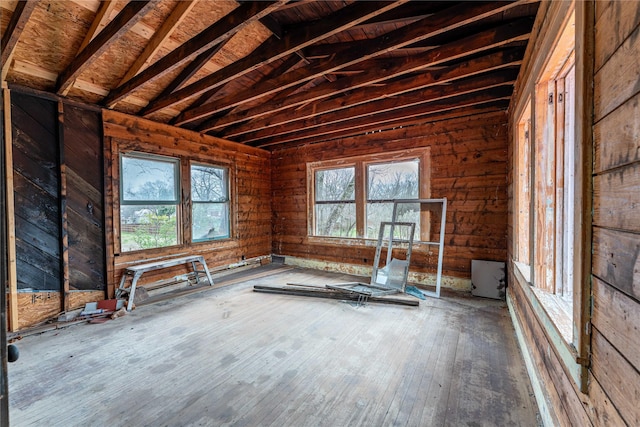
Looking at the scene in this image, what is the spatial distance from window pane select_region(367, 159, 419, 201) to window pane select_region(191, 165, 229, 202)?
8.80 ft

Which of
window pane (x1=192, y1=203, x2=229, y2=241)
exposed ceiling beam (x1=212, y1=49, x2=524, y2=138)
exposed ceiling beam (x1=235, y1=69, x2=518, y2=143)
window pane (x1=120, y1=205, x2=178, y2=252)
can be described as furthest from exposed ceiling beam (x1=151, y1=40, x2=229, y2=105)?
window pane (x1=192, y1=203, x2=229, y2=241)

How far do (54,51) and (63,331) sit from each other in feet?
9.31

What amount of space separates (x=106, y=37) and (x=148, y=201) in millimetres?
2416

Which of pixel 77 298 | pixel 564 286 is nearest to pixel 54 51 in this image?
pixel 77 298

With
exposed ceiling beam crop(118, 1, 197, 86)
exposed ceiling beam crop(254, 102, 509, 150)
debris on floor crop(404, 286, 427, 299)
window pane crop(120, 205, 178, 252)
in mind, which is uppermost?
exposed ceiling beam crop(118, 1, 197, 86)

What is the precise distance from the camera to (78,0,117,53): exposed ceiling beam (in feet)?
7.98

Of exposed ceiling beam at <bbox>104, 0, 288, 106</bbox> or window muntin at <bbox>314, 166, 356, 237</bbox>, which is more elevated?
exposed ceiling beam at <bbox>104, 0, 288, 106</bbox>

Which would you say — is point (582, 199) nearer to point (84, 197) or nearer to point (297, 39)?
point (297, 39)

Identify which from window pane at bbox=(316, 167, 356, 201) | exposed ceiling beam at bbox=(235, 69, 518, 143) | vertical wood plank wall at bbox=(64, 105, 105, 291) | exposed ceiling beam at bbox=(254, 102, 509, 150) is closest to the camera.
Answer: exposed ceiling beam at bbox=(235, 69, 518, 143)

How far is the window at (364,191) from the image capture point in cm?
481

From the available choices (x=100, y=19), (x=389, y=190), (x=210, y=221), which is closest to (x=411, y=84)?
(x=389, y=190)

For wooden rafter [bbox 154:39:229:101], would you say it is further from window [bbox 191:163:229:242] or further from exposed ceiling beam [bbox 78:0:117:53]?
window [bbox 191:163:229:242]

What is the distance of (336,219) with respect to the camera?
19.0 feet

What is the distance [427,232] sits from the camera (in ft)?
15.3
